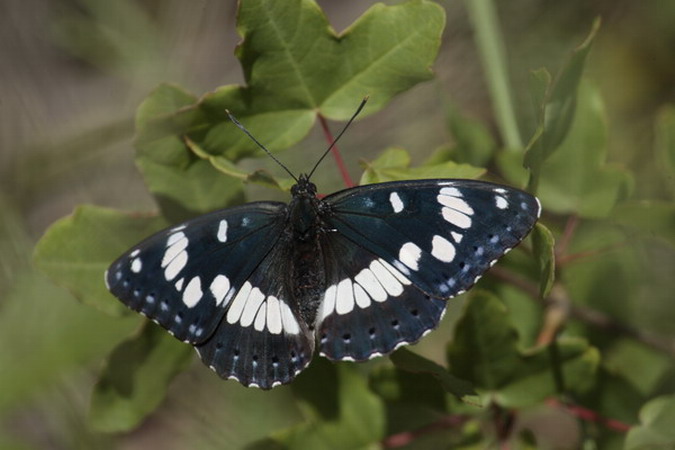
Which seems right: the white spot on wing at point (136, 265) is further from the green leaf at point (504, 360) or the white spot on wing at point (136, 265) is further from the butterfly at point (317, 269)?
the green leaf at point (504, 360)

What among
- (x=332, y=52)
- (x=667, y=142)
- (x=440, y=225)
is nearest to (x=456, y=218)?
(x=440, y=225)

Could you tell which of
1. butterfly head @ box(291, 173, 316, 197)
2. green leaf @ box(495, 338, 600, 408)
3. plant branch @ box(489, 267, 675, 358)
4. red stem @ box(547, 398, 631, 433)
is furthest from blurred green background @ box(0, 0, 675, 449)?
butterfly head @ box(291, 173, 316, 197)

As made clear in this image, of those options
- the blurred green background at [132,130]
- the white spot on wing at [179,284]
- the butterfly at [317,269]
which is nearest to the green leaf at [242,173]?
the butterfly at [317,269]

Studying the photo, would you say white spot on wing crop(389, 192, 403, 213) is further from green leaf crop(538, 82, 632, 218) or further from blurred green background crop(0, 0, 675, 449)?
blurred green background crop(0, 0, 675, 449)

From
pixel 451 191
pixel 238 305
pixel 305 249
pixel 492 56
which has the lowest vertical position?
pixel 238 305

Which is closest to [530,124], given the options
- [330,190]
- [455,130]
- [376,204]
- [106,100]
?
[330,190]

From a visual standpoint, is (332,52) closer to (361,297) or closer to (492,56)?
(361,297)
